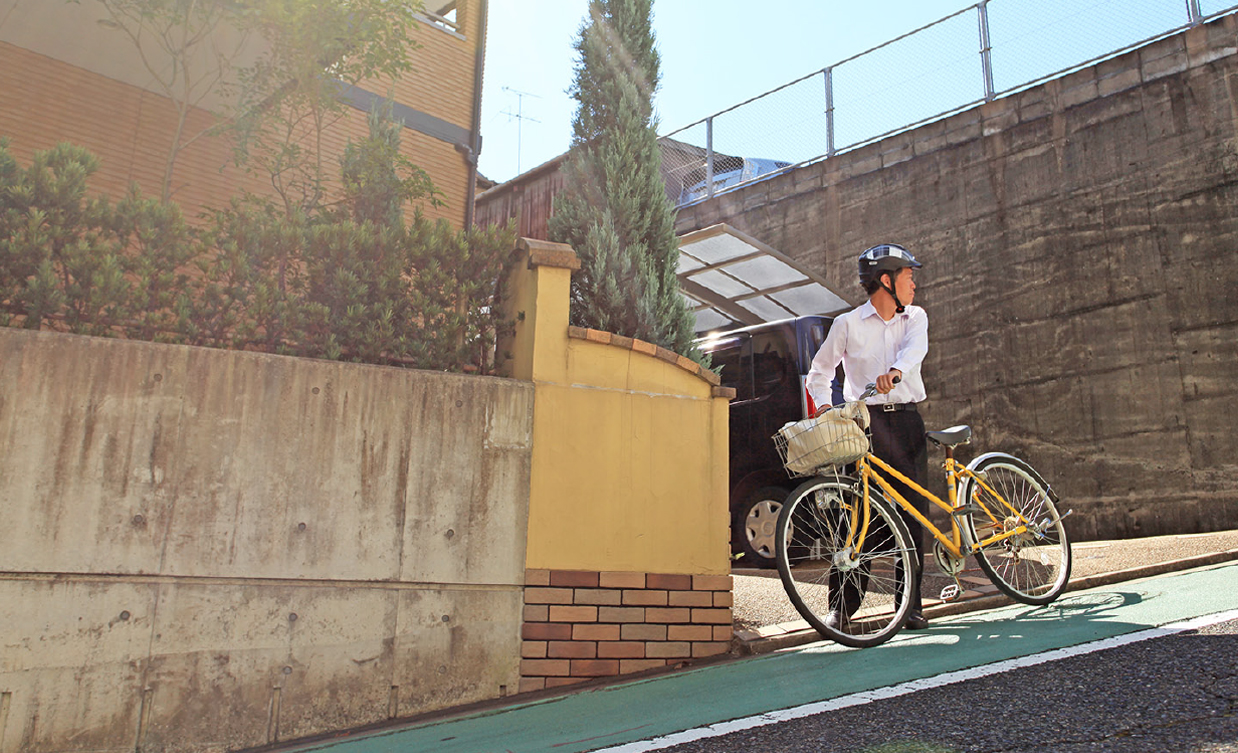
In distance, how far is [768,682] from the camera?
3.88 metres

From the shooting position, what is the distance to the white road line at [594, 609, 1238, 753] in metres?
3.16

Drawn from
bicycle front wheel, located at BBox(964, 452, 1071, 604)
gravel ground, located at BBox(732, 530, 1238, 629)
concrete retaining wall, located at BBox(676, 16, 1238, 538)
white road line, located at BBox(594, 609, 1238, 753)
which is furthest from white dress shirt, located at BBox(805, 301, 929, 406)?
concrete retaining wall, located at BBox(676, 16, 1238, 538)

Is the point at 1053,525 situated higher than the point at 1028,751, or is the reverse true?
the point at 1053,525

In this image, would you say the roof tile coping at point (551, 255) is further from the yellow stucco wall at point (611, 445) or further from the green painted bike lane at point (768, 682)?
the green painted bike lane at point (768, 682)

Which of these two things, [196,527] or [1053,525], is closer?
[196,527]

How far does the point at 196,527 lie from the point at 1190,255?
941 centimetres

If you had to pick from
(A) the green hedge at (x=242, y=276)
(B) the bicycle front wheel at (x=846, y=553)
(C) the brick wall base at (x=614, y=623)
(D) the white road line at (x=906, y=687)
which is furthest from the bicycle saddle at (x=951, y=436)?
(A) the green hedge at (x=242, y=276)

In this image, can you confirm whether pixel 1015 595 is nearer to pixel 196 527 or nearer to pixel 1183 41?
pixel 196 527

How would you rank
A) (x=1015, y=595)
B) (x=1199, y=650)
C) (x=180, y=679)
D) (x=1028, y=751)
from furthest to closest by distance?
(x=1015, y=595) → (x=180, y=679) → (x=1199, y=650) → (x=1028, y=751)

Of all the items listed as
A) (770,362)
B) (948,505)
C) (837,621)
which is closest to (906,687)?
(837,621)

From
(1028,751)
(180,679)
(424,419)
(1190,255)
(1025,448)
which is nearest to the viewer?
(1028,751)

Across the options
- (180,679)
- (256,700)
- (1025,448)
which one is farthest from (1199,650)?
(1025,448)

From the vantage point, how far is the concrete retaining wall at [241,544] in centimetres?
369

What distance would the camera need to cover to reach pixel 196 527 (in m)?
3.95
